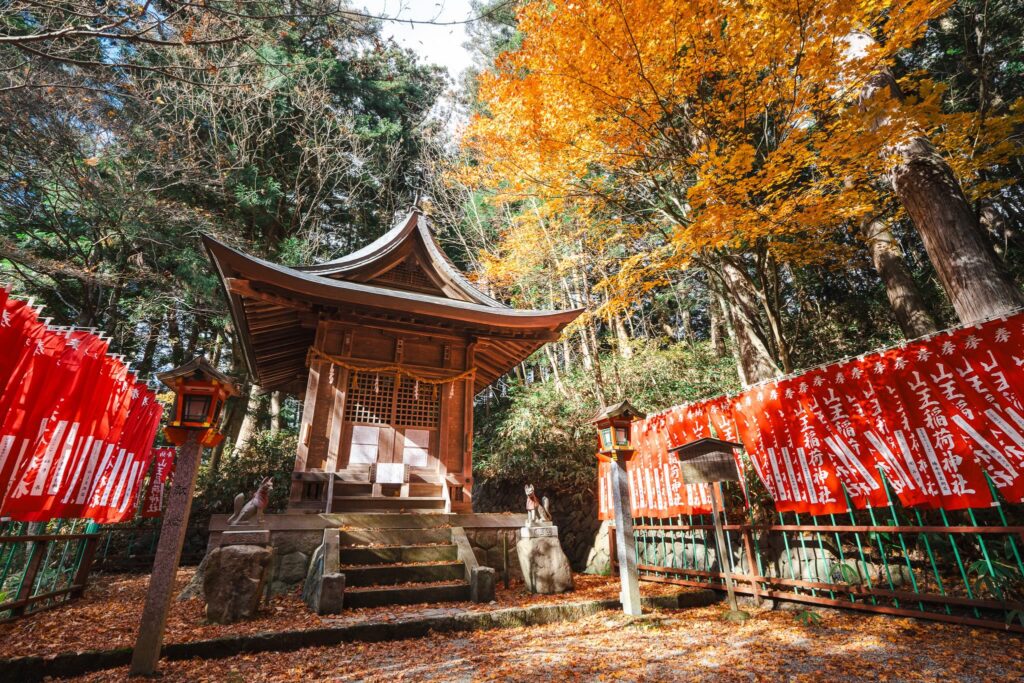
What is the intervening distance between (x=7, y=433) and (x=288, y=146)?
19.7 meters

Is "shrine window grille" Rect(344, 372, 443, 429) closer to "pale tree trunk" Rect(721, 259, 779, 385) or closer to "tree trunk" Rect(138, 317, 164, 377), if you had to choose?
"pale tree trunk" Rect(721, 259, 779, 385)

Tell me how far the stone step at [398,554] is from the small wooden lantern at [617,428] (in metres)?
2.93

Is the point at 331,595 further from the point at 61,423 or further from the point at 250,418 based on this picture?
the point at 250,418

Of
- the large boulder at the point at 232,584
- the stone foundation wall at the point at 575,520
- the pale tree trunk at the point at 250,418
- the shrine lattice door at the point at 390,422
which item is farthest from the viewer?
the pale tree trunk at the point at 250,418

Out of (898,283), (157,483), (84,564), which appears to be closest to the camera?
(84,564)

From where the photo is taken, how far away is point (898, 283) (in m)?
10.3

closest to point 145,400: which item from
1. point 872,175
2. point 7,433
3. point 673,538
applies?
point 7,433

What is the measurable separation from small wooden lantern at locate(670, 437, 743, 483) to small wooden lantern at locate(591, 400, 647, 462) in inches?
26.8

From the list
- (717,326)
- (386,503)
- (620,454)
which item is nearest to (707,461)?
(620,454)

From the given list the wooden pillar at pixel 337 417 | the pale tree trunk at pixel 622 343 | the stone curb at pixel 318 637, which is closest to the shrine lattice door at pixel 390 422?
the wooden pillar at pixel 337 417

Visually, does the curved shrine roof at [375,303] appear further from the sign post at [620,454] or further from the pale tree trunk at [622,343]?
the pale tree trunk at [622,343]

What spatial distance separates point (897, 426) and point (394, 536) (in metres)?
6.81

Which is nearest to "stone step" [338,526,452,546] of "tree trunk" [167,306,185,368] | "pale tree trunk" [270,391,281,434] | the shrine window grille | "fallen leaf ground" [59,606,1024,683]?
"fallen leaf ground" [59,606,1024,683]

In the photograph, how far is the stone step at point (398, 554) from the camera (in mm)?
6664
